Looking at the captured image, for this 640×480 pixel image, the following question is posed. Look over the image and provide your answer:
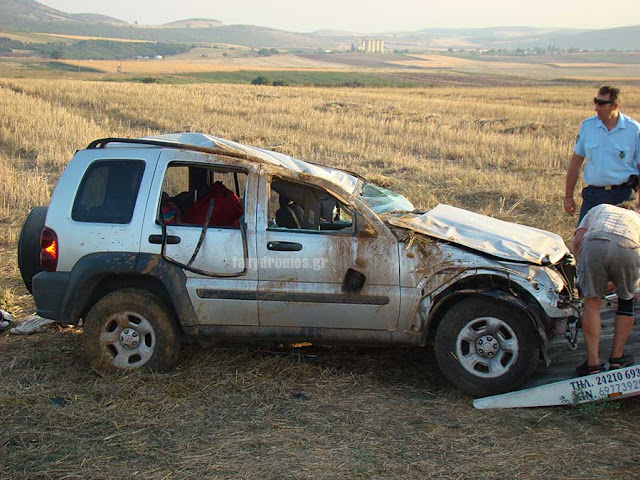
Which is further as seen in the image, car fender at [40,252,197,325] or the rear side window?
the rear side window

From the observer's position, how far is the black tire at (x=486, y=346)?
4.99m

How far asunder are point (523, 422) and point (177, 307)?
8.59 feet

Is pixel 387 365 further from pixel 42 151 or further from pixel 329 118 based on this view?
pixel 329 118

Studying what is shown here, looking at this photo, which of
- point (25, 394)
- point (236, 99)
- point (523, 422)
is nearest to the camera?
point (523, 422)

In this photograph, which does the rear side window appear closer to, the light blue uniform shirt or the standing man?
the standing man

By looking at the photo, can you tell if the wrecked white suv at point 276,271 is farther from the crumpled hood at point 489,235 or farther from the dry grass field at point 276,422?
the dry grass field at point 276,422

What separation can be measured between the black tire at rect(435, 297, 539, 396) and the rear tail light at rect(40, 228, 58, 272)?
116 inches

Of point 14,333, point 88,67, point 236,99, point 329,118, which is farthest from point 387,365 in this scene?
point 88,67

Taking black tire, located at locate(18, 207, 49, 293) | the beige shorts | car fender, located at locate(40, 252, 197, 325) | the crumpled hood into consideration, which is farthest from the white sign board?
black tire, located at locate(18, 207, 49, 293)

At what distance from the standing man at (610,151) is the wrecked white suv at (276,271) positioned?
1.18 m

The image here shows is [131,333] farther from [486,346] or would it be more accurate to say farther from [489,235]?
[489,235]

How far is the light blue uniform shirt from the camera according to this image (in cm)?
616

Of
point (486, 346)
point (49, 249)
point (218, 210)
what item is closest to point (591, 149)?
point (486, 346)

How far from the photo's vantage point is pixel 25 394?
5.12m
